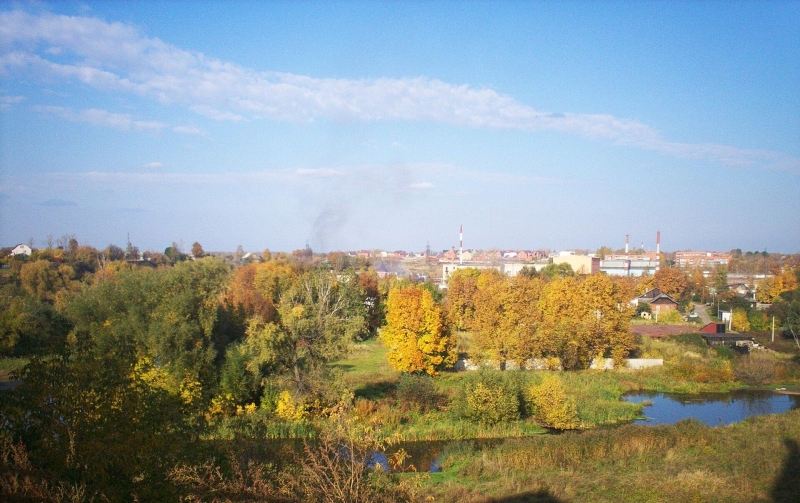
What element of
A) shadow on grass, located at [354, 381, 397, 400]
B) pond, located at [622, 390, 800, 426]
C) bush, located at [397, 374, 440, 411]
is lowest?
pond, located at [622, 390, 800, 426]

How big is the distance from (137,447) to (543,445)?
9873 mm

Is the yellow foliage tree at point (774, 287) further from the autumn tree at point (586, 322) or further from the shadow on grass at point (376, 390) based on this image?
the shadow on grass at point (376, 390)

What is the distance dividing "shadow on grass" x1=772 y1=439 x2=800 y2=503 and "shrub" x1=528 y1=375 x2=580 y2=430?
5.25 m

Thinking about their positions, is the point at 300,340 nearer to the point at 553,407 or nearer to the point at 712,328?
the point at 553,407

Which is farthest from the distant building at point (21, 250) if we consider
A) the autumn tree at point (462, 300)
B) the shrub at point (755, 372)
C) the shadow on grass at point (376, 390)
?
the shrub at point (755, 372)

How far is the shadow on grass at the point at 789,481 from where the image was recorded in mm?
10084

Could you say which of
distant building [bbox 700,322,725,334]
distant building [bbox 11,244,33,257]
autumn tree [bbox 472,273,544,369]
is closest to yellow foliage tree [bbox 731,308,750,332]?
distant building [bbox 700,322,725,334]

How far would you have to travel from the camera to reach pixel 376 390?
19.6 m

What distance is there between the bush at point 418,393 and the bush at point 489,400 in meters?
1.18

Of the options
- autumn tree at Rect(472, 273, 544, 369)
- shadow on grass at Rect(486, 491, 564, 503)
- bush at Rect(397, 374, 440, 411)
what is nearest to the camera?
shadow on grass at Rect(486, 491, 564, 503)

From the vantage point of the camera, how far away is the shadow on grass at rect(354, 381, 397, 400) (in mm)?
18858

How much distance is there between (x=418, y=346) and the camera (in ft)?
69.2

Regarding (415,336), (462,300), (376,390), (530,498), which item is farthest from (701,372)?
(530,498)

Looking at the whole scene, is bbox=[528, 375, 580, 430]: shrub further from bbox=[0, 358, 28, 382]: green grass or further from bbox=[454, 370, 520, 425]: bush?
bbox=[0, 358, 28, 382]: green grass
